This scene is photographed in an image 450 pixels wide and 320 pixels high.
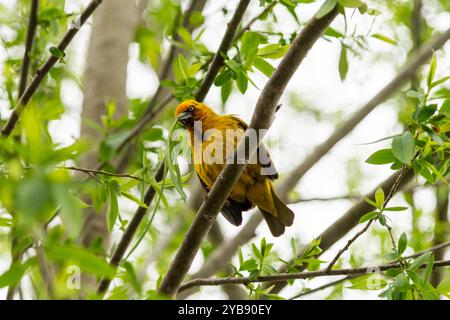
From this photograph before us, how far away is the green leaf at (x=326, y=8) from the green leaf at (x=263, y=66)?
0.68 m

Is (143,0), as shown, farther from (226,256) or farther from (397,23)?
(226,256)

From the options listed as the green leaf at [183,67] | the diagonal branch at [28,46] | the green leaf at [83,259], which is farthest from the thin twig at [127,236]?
the green leaf at [83,259]

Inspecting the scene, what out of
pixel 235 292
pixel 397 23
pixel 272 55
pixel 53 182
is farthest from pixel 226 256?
pixel 53 182

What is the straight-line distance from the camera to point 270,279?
262 cm

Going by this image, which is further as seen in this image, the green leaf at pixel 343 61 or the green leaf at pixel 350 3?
the green leaf at pixel 343 61

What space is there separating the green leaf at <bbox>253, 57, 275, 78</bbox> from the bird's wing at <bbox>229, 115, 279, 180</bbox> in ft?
3.51

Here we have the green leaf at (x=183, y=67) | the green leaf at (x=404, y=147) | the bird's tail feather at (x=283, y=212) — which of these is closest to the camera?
the green leaf at (x=404, y=147)

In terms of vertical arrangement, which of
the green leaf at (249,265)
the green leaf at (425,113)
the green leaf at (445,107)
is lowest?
the green leaf at (249,265)

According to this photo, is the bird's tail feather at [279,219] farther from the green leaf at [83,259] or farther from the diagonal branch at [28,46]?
the green leaf at [83,259]

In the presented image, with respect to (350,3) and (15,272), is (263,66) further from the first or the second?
(15,272)

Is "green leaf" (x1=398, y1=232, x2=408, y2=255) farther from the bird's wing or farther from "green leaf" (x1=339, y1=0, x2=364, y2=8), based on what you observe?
the bird's wing

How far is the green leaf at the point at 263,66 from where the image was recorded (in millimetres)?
2684

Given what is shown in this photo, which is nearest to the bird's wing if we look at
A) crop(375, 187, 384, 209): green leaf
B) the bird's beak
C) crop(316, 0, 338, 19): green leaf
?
the bird's beak
